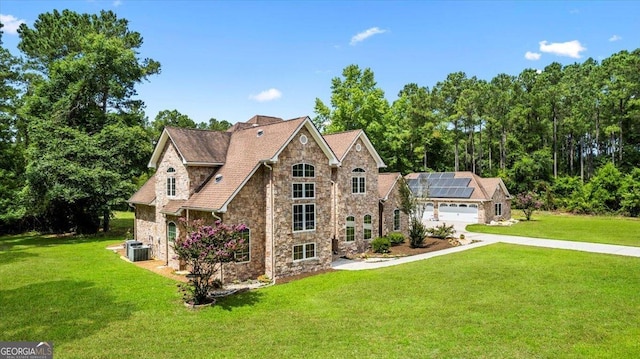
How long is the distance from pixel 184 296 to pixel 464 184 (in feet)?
118

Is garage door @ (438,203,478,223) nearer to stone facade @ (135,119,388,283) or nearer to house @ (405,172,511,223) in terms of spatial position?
house @ (405,172,511,223)

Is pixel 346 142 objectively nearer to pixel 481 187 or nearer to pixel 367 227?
pixel 367 227

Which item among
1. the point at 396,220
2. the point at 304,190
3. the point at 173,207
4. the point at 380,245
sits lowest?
the point at 380,245

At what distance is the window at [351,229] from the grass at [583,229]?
52.6 feet

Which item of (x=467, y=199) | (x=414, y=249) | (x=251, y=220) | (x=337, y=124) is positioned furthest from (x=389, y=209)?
(x=337, y=124)

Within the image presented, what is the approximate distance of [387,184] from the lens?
29.2m

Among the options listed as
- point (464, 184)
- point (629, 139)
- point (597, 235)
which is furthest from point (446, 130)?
point (597, 235)

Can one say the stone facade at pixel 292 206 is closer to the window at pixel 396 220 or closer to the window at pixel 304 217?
the window at pixel 304 217

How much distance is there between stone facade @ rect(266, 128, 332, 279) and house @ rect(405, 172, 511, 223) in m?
21.0

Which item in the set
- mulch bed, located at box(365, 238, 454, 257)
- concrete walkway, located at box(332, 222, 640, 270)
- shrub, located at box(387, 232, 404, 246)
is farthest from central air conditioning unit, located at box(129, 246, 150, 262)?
shrub, located at box(387, 232, 404, 246)

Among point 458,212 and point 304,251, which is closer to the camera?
point 304,251

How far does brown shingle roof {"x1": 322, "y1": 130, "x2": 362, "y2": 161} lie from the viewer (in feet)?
82.7

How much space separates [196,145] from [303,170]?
6219 millimetres

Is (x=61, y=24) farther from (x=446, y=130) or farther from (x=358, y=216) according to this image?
(x=446, y=130)
